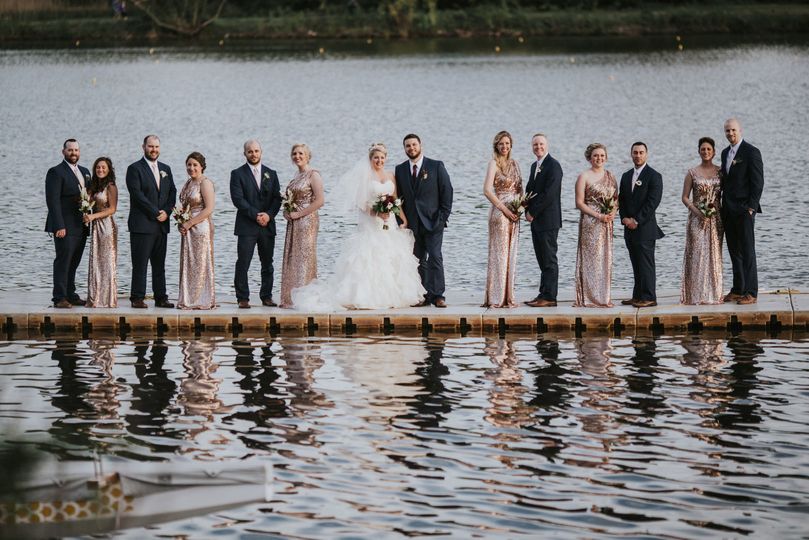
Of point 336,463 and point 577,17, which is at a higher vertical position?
point 577,17

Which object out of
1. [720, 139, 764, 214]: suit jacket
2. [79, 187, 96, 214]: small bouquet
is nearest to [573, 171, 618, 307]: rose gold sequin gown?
[720, 139, 764, 214]: suit jacket

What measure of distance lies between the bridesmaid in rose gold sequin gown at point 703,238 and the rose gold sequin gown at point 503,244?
1.92 metres

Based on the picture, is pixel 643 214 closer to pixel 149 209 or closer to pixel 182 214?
pixel 182 214

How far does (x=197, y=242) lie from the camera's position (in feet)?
56.3

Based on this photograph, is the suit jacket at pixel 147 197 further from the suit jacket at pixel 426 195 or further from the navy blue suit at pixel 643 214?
the navy blue suit at pixel 643 214

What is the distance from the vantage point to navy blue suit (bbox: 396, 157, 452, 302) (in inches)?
678

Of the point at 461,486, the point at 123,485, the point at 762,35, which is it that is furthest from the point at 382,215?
the point at 762,35

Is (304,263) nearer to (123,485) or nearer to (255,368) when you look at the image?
(255,368)

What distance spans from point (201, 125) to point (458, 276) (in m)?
30.6

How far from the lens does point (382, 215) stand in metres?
17.1

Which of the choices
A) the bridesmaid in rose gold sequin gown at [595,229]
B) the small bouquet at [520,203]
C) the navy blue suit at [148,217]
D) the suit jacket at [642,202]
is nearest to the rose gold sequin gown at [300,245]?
the navy blue suit at [148,217]

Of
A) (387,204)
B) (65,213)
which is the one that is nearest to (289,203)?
(387,204)

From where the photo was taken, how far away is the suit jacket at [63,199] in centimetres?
1714

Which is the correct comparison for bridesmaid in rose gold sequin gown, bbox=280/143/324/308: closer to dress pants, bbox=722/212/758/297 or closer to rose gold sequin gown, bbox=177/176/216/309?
rose gold sequin gown, bbox=177/176/216/309
